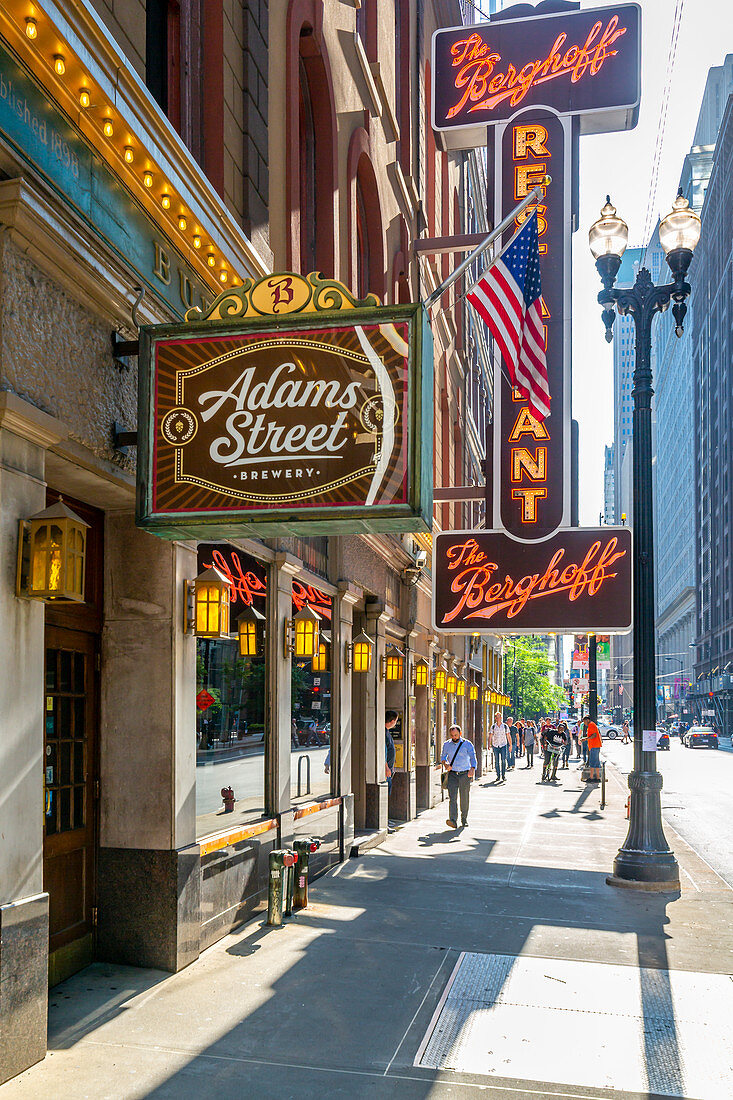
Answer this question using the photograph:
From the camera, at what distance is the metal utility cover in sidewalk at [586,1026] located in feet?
19.4

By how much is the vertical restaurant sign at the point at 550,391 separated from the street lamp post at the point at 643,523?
1790 mm

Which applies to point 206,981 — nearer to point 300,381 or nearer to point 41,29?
point 300,381

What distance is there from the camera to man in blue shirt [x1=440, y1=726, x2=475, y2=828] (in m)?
17.2

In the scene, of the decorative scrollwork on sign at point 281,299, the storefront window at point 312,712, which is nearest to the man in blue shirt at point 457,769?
the storefront window at point 312,712

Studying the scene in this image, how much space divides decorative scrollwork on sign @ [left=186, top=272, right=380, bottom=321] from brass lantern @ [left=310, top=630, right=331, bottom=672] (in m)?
6.51

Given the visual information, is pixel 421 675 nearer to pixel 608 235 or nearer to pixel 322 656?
pixel 322 656

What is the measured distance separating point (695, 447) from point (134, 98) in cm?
12927

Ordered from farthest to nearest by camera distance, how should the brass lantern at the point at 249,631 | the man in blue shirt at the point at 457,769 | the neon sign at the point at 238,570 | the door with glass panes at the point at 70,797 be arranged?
the man in blue shirt at the point at 457,769 < the brass lantern at the point at 249,631 < the neon sign at the point at 238,570 < the door with glass panes at the point at 70,797

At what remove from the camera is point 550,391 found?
1616 centimetres

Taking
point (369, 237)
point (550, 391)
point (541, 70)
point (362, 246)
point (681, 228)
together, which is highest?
point (541, 70)

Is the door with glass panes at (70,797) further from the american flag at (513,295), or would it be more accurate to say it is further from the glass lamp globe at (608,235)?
the glass lamp globe at (608,235)

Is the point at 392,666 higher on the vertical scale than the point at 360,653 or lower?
lower

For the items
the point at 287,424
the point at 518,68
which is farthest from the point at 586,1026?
the point at 518,68

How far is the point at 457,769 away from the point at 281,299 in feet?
40.3
